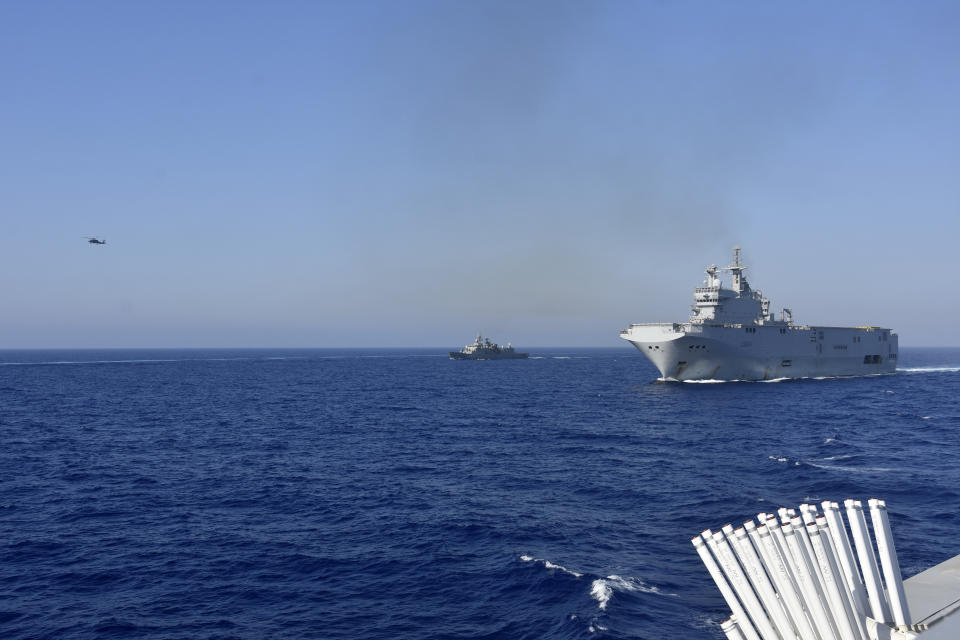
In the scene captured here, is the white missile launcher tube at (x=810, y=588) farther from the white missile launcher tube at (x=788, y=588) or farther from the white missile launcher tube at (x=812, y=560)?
the white missile launcher tube at (x=788, y=588)

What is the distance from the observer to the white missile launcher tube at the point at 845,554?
6.82 meters

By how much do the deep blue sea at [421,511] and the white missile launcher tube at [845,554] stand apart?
449 inches

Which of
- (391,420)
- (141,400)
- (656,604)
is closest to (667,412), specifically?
(391,420)

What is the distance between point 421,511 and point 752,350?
75.3 meters

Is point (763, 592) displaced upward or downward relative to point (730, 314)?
downward

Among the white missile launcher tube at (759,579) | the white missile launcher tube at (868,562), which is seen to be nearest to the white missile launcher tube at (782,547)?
the white missile launcher tube at (759,579)

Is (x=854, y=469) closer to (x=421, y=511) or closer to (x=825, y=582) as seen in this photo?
(x=421, y=511)

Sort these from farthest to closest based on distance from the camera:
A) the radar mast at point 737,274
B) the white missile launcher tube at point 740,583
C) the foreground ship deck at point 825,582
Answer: the radar mast at point 737,274 < the white missile launcher tube at point 740,583 < the foreground ship deck at point 825,582

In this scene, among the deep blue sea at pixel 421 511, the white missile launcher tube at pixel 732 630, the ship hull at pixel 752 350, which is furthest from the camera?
the ship hull at pixel 752 350

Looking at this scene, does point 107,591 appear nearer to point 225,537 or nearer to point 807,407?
point 225,537

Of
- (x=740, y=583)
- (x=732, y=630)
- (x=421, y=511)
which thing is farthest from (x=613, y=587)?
(x=740, y=583)

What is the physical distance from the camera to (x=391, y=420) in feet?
204

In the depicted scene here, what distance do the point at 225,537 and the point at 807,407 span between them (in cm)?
6349

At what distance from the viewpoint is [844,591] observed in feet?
23.0
